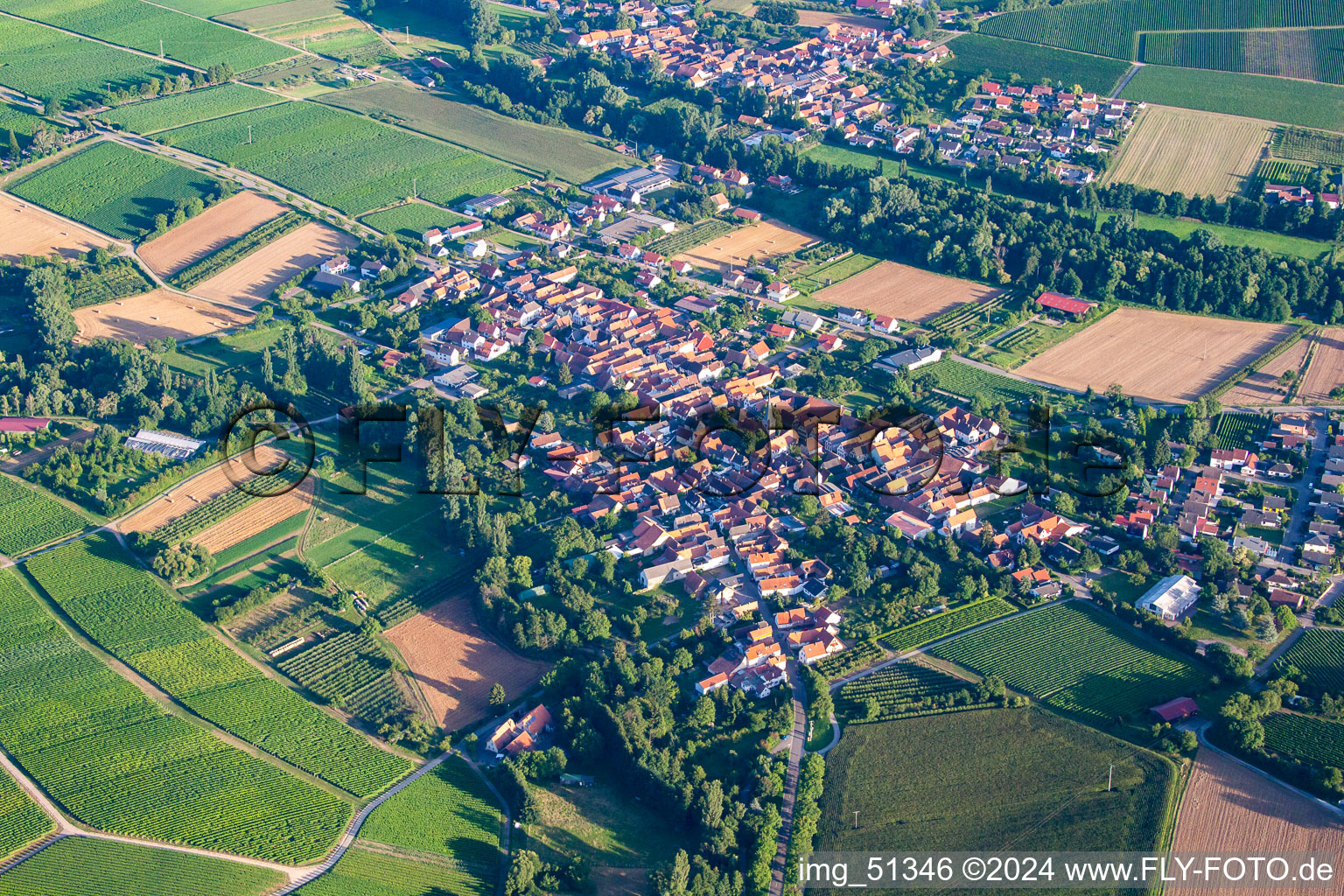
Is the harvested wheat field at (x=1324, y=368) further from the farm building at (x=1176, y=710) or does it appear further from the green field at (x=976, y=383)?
the farm building at (x=1176, y=710)

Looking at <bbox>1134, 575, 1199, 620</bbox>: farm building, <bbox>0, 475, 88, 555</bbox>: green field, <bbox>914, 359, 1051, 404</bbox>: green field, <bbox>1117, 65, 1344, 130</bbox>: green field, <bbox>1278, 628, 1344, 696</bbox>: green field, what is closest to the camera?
<bbox>1278, 628, 1344, 696</bbox>: green field

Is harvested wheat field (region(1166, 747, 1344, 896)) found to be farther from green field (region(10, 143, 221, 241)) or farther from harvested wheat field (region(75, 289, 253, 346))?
green field (region(10, 143, 221, 241))

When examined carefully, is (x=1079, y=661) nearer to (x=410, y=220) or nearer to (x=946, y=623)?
(x=946, y=623)

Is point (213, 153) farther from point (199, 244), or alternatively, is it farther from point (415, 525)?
point (415, 525)

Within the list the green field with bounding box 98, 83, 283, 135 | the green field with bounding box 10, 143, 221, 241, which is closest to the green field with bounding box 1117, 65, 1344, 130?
the green field with bounding box 98, 83, 283, 135

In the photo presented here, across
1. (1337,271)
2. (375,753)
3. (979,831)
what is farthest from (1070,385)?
(375,753)

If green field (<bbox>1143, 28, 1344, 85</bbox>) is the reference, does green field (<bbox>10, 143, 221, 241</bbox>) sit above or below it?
below

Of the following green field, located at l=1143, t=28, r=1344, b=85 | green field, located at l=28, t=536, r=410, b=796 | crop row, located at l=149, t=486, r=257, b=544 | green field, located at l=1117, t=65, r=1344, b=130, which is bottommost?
green field, located at l=28, t=536, r=410, b=796
